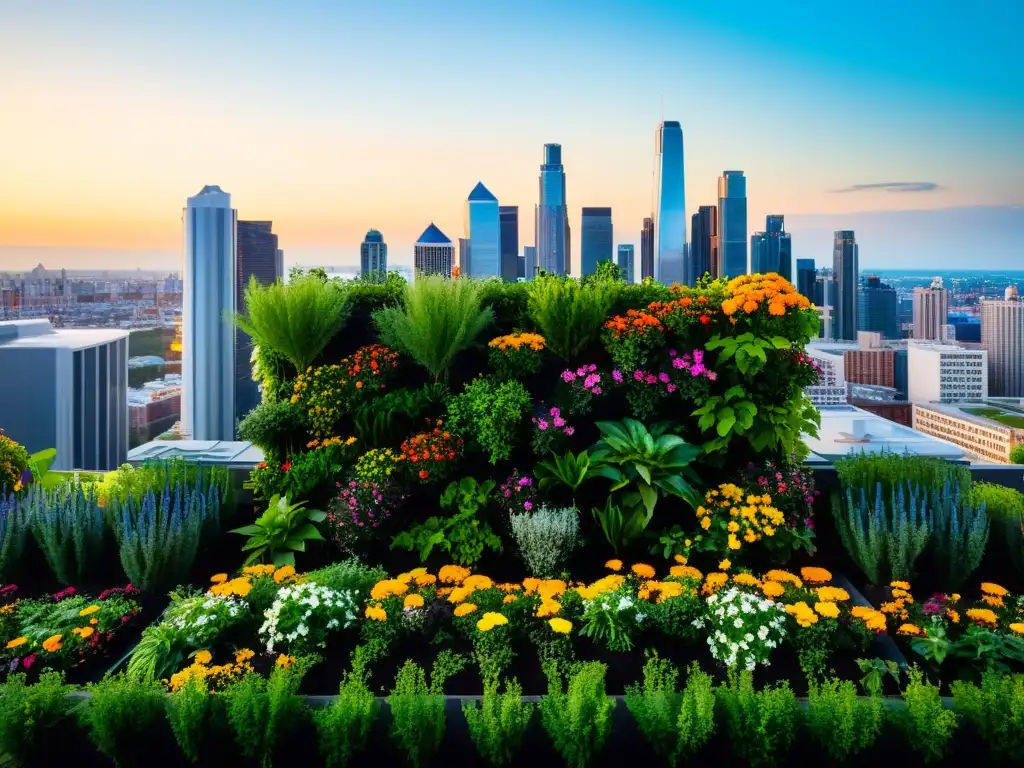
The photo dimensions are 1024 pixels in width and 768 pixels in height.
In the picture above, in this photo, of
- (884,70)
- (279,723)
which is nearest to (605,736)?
(279,723)

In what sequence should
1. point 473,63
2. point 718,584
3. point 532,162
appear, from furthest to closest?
point 532,162
point 473,63
point 718,584

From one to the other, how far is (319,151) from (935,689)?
8.96 metres

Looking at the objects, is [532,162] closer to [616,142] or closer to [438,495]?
[616,142]

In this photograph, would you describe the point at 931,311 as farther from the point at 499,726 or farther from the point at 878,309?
the point at 499,726

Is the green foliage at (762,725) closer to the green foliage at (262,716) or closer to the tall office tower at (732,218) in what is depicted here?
the green foliage at (262,716)

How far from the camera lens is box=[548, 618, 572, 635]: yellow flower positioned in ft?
10.3

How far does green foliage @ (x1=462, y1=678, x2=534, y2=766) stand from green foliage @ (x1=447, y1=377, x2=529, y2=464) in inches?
94.5

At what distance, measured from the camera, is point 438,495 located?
497 cm

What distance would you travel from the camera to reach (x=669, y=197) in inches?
500

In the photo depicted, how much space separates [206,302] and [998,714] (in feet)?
30.8

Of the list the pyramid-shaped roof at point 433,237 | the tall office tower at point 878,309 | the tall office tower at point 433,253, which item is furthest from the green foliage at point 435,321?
the tall office tower at point 878,309

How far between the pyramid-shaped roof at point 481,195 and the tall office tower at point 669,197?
116 inches

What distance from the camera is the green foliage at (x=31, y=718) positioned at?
101 inches

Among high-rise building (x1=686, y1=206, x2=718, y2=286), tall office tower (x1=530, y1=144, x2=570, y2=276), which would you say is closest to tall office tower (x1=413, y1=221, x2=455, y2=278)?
tall office tower (x1=530, y1=144, x2=570, y2=276)
